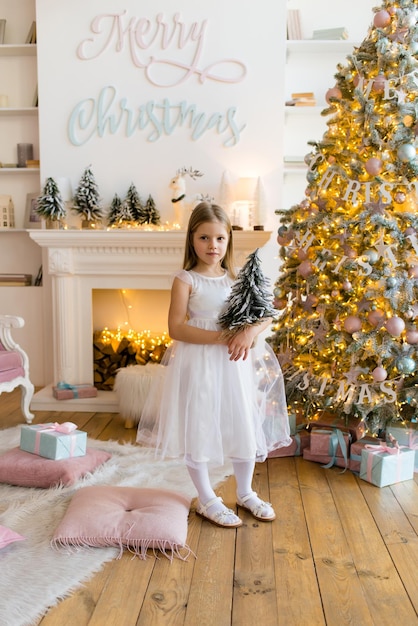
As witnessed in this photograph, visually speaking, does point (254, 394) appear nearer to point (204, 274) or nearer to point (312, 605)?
point (204, 274)

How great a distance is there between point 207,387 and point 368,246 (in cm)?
122

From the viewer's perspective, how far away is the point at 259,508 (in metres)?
2.44

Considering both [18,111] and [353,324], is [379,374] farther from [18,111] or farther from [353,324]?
[18,111]

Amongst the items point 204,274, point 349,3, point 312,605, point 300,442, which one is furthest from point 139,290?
point 312,605

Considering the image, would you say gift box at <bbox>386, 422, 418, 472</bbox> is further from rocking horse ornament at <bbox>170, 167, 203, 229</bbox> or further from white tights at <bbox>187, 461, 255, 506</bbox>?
rocking horse ornament at <bbox>170, 167, 203, 229</bbox>

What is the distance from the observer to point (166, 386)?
2.38m

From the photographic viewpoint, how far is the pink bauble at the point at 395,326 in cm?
283

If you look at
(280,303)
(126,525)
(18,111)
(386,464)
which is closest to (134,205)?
(18,111)

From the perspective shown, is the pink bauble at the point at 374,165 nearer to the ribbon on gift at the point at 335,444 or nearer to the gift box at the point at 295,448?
the ribbon on gift at the point at 335,444

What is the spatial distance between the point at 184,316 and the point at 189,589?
3.24ft

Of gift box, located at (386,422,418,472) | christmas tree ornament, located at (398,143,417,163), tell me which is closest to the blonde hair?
christmas tree ornament, located at (398,143,417,163)

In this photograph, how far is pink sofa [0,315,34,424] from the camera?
3582mm

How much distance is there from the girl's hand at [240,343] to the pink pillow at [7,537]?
100 cm

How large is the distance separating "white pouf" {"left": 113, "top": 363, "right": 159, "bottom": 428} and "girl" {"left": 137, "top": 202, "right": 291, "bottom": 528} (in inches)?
45.3
